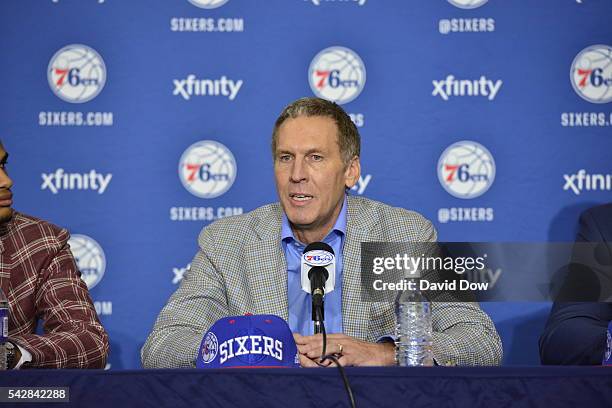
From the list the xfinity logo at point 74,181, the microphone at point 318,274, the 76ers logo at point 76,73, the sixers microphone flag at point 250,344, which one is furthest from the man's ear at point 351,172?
the 76ers logo at point 76,73

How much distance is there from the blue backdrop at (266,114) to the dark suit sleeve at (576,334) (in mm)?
880

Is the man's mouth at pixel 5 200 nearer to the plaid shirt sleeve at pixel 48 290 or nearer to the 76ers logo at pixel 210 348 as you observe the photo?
the plaid shirt sleeve at pixel 48 290

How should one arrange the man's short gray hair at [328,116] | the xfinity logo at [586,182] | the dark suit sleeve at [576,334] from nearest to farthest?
the dark suit sleeve at [576,334] < the man's short gray hair at [328,116] < the xfinity logo at [586,182]

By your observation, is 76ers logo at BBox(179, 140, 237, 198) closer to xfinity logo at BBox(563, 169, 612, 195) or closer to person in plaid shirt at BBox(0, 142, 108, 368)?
person in plaid shirt at BBox(0, 142, 108, 368)

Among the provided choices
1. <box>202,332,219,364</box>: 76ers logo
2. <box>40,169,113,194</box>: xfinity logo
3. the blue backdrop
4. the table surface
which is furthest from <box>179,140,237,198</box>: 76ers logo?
the table surface

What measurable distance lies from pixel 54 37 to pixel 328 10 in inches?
49.2

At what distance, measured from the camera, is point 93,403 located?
4.77 feet

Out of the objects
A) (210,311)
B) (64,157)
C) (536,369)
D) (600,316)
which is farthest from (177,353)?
(64,157)

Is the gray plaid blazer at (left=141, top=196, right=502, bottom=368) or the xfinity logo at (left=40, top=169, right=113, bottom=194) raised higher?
the xfinity logo at (left=40, top=169, right=113, bottom=194)

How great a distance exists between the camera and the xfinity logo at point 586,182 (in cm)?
357

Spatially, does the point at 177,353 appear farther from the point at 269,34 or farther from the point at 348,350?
the point at 269,34

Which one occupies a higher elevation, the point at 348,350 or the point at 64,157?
the point at 64,157

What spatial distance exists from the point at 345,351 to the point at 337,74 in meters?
1.80

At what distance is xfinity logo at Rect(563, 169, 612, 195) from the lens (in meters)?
3.57
